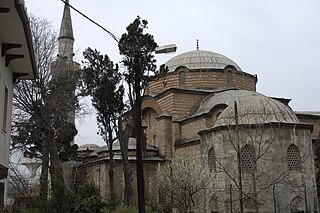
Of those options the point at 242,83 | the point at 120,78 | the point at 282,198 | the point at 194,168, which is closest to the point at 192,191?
the point at 194,168

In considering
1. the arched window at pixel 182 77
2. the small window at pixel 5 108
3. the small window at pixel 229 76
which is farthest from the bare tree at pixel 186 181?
the small window at pixel 5 108

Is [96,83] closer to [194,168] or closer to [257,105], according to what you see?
[194,168]

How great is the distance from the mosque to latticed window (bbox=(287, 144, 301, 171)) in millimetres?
54

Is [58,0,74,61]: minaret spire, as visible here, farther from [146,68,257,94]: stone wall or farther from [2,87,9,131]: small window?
[2,87,9,131]: small window

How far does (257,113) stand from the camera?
26.1 meters

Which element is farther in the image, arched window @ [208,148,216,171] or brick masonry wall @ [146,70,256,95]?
brick masonry wall @ [146,70,256,95]

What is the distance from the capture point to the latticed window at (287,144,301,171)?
25688 mm

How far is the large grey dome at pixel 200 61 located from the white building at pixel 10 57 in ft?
92.4

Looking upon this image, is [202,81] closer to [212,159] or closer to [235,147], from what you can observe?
[212,159]

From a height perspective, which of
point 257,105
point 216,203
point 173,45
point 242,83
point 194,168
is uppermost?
point 242,83

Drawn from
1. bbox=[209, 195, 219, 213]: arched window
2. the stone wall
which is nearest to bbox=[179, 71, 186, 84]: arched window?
the stone wall

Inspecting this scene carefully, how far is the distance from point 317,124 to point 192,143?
11589mm

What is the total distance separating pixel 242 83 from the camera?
37.6 m

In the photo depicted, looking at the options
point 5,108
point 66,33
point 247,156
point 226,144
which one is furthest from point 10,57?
point 66,33
